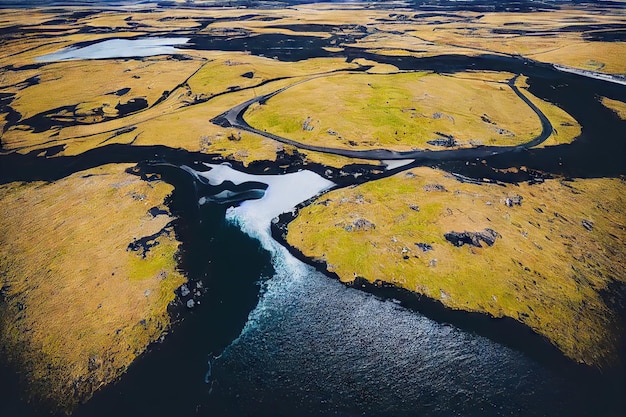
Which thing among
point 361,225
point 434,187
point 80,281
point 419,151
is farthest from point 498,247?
point 80,281

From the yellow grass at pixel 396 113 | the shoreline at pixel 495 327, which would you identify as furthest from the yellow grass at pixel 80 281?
the yellow grass at pixel 396 113

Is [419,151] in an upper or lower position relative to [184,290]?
upper

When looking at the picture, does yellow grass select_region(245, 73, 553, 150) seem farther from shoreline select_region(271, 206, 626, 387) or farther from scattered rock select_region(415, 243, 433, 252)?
shoreline select_region(271, 206, 626, 387)

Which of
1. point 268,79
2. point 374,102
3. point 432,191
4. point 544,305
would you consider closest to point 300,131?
point 374,102

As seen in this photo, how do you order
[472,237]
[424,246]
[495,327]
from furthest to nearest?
[472,237]
[424,246]
[495,327]

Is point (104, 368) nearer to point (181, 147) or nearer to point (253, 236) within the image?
point (253, 236)

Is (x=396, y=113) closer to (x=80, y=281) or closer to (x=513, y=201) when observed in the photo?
(x=513, y=201)
